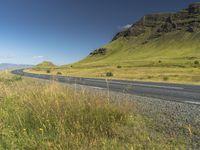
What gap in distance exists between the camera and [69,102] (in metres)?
5.98

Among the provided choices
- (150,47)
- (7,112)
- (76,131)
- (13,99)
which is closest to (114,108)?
(76,131)

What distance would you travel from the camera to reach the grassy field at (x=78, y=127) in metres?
4.55

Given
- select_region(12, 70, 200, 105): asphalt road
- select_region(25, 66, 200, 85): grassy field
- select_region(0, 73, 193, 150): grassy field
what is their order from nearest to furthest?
1. select_region(0, 73, 193, 150): grassy field
2. select_region(12, 70, 200, 105): asphalt road
3. select_region(25, 66, 200, 85): grassy field

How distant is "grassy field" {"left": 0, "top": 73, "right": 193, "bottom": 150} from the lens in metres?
4.55

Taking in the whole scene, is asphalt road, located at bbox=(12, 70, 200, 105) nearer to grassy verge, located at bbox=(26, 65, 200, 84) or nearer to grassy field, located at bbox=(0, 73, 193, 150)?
grassy field, located at bbox=(0, 73, 193, 150)

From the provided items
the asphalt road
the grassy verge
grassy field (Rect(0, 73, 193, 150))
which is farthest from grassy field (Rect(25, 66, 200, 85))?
grassy field (Rect(0, 73, 193, 150))

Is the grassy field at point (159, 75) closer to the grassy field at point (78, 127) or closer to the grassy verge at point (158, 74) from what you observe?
the grassy verge at point (158, 74)

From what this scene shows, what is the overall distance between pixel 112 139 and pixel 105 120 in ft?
2.13

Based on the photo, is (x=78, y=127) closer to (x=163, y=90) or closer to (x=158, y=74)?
(x=163, y=90)

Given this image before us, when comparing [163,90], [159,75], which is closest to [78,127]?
[163,90]

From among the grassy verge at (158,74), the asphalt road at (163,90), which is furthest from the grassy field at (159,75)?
the asphalt road at (163,90)

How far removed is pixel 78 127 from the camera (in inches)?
194

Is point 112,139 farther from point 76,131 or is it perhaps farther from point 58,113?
point 58,113

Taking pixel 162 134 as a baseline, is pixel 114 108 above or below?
above
